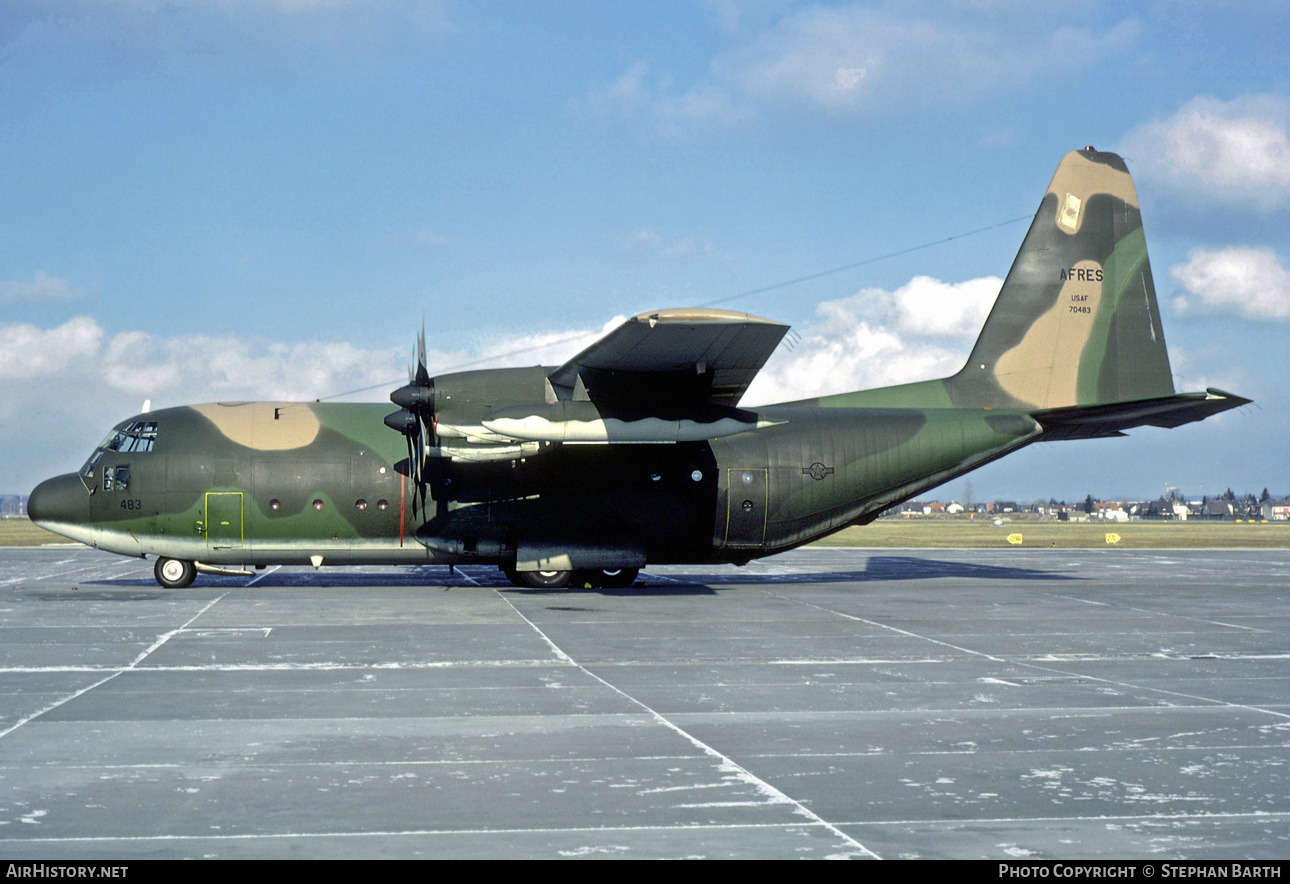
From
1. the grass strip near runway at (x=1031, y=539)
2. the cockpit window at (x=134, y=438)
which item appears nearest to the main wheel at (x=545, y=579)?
the cockpit window at (x=134, y=438)

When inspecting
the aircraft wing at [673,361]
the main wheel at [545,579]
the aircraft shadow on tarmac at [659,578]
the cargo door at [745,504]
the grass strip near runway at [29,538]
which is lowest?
the aircraft shadow on tarmac at [659,578]

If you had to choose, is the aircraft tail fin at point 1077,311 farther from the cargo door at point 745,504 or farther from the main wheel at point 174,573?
the main wheel at point 174,573

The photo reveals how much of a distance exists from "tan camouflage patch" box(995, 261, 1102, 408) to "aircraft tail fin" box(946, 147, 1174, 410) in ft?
0.08

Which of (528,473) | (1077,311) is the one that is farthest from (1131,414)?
(528,473)

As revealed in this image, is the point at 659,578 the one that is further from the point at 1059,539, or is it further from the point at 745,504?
the point at 1059,539

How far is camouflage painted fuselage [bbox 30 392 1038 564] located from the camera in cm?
2102

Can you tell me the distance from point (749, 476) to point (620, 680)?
11208 mm

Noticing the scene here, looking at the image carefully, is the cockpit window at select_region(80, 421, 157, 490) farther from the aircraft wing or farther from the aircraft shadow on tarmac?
the aircraft wing

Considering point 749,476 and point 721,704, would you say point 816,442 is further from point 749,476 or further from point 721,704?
point 721,704

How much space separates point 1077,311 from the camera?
23984 mm

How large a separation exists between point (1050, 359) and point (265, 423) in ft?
58.0

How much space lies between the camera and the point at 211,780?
265 inches

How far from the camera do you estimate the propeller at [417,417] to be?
65.2ft

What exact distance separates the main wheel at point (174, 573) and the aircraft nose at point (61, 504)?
1821mm
